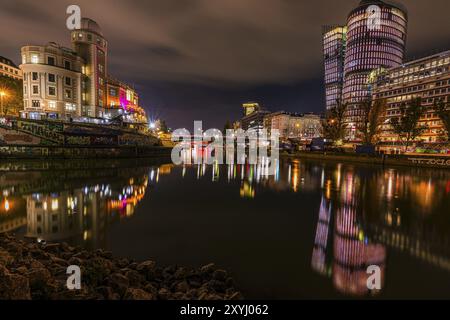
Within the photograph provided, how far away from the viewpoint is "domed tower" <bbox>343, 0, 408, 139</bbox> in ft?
538

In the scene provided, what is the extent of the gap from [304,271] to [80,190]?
23.1 metres

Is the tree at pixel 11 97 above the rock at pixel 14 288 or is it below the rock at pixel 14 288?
above

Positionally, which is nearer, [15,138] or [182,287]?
[182,287]

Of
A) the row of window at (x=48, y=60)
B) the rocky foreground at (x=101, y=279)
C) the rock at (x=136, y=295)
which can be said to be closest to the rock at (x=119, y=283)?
the rocky foreground at (x=101, y=279)

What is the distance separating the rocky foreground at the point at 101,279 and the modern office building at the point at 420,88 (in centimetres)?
10644

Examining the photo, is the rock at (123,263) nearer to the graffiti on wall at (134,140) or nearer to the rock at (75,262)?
the rock at (75,262)

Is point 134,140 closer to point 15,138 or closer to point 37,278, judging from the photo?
point 15,138

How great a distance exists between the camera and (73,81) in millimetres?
71500

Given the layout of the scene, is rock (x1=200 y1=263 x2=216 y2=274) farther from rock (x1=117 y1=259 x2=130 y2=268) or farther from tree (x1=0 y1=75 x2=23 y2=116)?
tree (x1=0 y1=75 x2=23 y2=116)

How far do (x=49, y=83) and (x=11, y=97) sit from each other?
2270cm

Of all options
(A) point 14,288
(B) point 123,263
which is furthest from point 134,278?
(A) point 14,288

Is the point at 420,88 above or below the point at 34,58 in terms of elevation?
above

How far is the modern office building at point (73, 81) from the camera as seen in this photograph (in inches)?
2537
